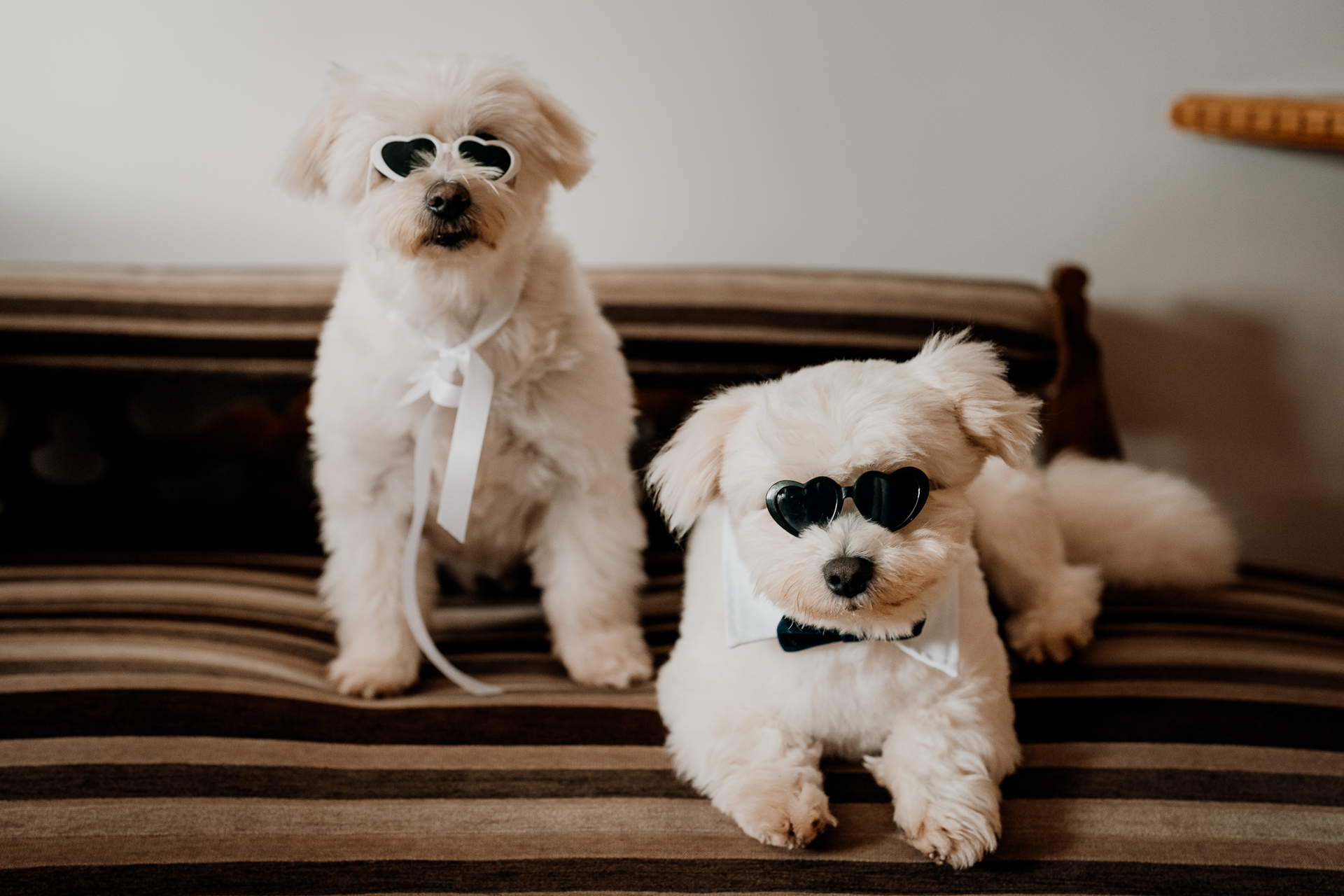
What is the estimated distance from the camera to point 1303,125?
2.10 meters

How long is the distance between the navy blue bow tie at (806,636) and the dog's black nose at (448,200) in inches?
29.8

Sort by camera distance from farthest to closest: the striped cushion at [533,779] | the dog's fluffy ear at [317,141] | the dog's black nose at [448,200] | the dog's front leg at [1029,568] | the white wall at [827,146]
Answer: the white wall at [827,146], the dog's front leg at [1029,568], the dog's fluffy ear at [317,141], the dog's black nose at [448,200], the striped cushion at [533,779]

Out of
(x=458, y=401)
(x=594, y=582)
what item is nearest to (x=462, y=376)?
(x=458, y=401)

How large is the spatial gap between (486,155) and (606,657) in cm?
88

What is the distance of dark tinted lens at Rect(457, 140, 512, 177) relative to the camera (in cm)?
136

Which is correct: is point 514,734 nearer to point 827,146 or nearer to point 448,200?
point 448,200

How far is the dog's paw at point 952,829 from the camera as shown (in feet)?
3.70

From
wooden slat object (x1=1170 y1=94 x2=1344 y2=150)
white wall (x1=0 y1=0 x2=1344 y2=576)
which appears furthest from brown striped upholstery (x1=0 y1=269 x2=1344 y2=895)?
wooden slat object (x1=1170 y1=94 x2=1344 y2=150)

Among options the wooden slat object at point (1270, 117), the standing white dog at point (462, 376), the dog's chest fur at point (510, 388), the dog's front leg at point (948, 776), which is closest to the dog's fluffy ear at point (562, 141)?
the standing white dog at point (462, 376)

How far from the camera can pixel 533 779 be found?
1.32m

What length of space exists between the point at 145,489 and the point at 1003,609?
6.42ft

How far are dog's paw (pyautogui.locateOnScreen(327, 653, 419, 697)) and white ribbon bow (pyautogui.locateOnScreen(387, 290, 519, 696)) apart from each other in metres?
0.28

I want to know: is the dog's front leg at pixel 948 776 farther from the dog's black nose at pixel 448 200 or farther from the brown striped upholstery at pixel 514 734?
the dog's black nose at pixel 448 200

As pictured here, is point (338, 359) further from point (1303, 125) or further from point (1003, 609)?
point (1303, 125)
